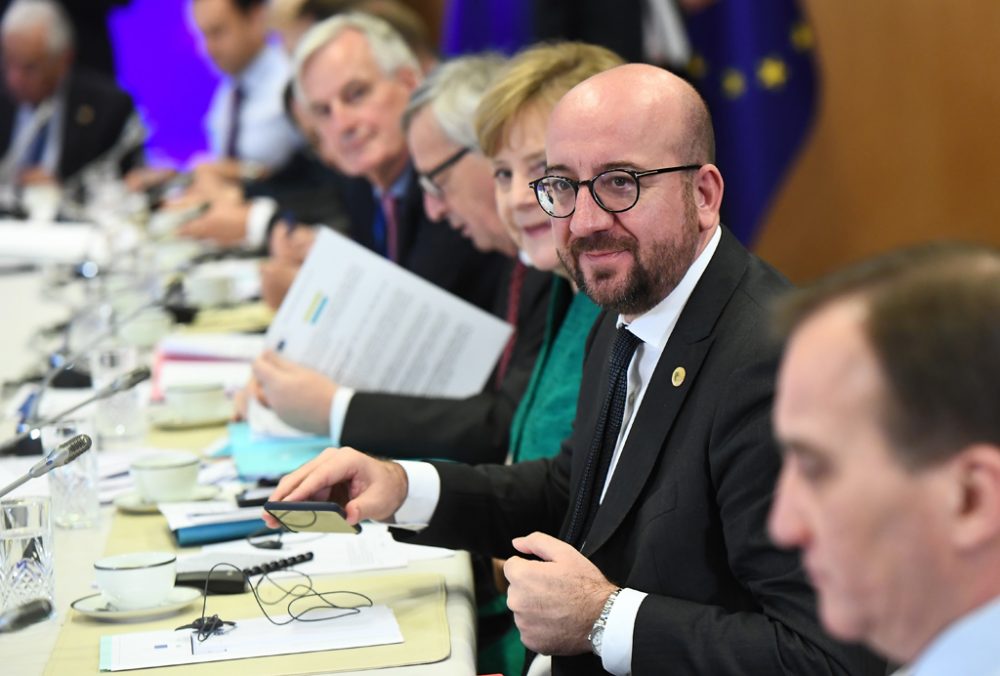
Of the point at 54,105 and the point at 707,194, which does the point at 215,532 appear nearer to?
the point at 707,194

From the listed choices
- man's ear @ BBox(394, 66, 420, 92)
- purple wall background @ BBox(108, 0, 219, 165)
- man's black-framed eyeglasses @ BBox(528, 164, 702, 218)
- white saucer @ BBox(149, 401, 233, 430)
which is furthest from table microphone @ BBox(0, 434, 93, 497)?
purple wall background @ BBox(108, 0, 219, 165)

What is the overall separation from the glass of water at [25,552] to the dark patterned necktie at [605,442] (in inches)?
26.8

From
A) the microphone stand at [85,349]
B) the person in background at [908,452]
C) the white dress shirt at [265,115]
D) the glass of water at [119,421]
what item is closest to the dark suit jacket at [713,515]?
the person in background at [908,452]

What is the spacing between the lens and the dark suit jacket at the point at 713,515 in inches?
58.2

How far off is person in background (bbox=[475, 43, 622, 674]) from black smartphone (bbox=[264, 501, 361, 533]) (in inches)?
19.2

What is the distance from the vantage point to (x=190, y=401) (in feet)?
9.10

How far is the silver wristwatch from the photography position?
1569 mm

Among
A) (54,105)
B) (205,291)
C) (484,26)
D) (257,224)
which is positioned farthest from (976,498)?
(54,105)

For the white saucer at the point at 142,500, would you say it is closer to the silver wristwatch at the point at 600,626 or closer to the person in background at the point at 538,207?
the person in background at the point at 538,207

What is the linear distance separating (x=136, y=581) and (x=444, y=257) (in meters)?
1.47

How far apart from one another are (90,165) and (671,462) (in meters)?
6.23

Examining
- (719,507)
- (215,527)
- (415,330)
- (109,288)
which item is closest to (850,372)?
(719,507)

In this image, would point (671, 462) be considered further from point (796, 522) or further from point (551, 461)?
point (796, 522)

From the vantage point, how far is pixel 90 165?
7305 mm
